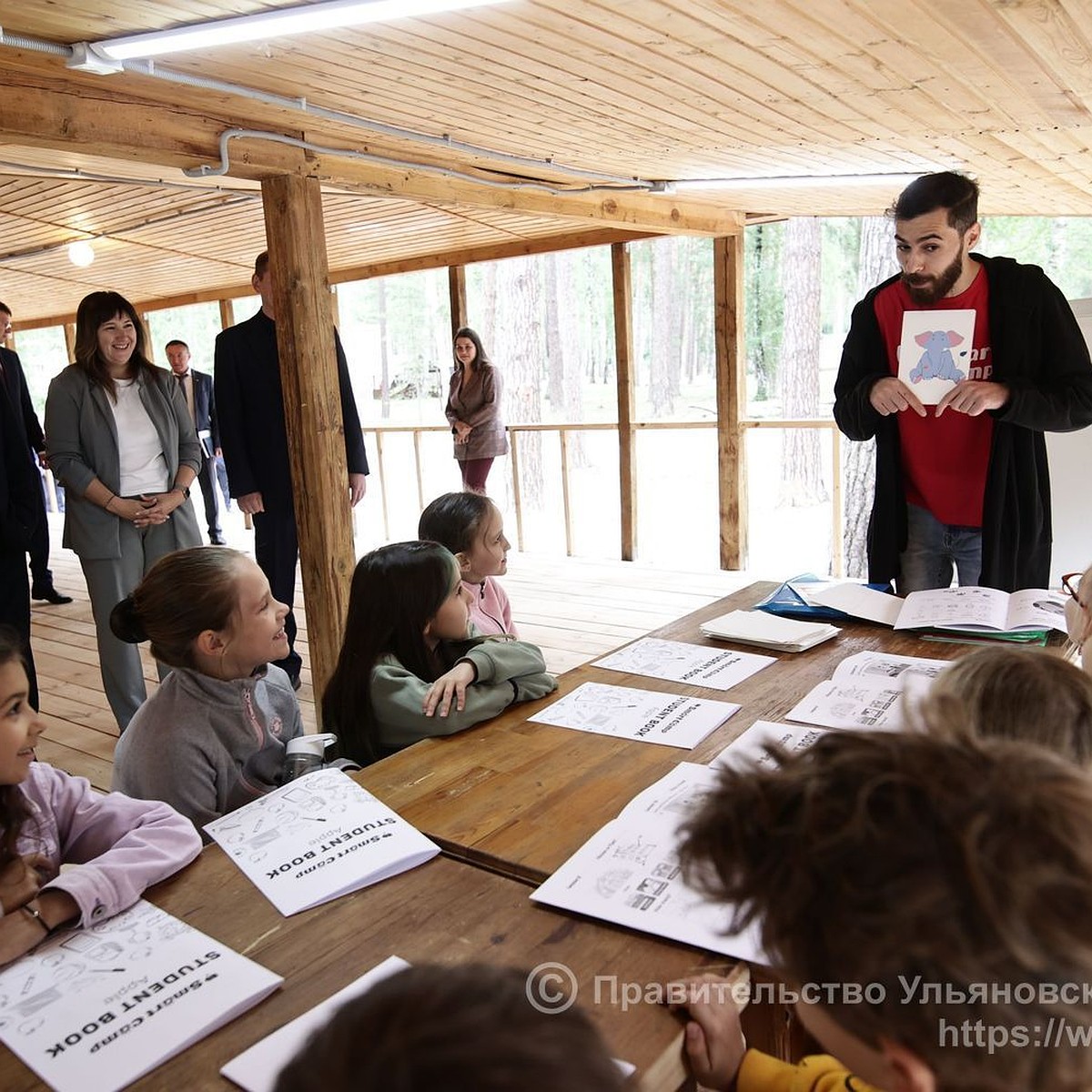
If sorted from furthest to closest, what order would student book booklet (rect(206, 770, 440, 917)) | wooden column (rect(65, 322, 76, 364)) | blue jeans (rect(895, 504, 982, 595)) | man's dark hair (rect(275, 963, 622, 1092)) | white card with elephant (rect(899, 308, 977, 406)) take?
wooden column (rect(65, 322, 76, 364)) < blue jeans (rect(895, 504, 982, 595)) < white card with elephant (rect(899, 308, 977, 406)) < student book booklet (rect(206, 770, 440, 917)) < man's dark hair (rect(275, 963, 622, 1092))

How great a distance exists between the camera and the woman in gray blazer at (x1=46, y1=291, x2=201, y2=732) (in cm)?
317

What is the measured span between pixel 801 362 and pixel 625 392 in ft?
19.6

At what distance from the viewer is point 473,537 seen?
2.50 meters

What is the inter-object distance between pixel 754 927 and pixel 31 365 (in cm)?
1672

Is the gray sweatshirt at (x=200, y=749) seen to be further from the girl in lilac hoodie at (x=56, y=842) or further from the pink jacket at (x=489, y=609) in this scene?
the pink jacket at (x=489, y=609)

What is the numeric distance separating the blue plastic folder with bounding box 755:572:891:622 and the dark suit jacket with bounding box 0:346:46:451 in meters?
2.70

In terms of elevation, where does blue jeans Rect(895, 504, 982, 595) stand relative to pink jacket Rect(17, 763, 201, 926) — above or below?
above

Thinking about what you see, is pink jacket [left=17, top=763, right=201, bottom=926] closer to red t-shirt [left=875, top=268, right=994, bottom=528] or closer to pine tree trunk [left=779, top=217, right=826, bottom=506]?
red t-shirt [left=875, top=268, right=994, bottom=528]

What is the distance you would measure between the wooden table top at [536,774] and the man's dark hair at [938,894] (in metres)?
0.54

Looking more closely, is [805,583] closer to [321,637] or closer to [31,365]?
[321,637]

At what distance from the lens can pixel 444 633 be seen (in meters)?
1.92

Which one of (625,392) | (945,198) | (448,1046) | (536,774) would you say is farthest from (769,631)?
(625,392)

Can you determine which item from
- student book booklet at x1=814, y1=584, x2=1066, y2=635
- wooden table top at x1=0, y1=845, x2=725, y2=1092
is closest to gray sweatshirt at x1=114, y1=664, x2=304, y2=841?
wooden table top at x1=0, y1=845, x2=725, y2=1092

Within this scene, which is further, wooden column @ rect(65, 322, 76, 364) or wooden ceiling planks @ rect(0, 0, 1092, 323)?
wooden column @ rect(65, 322, 76, 364)
